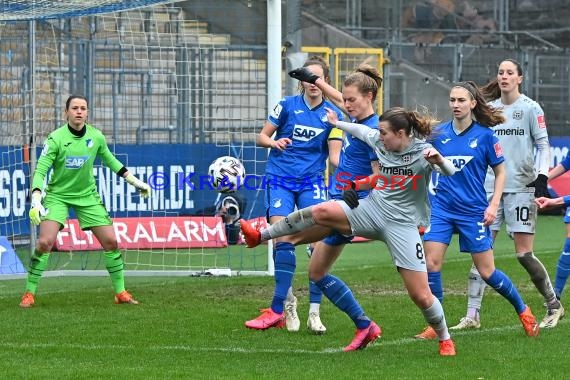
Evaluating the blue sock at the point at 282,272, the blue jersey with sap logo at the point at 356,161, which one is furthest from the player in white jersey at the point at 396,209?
Answer: the blue sock at the point at 282,272

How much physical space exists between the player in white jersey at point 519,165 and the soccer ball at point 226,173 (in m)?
3.26

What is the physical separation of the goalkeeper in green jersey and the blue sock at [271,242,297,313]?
2.18 metres

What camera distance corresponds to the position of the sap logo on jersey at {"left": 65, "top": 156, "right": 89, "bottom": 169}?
11750 mm

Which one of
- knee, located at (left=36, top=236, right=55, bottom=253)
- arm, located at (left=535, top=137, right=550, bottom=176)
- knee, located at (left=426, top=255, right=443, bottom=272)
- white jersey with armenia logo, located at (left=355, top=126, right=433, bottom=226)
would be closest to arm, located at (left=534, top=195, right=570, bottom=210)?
arm, located at (left=535, top=137, right=550, bottom=176)

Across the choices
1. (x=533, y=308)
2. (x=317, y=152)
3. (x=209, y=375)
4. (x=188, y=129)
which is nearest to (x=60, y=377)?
(x=209, y=375)

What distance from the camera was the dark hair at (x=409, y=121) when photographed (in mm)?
8328

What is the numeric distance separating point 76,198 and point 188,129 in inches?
184

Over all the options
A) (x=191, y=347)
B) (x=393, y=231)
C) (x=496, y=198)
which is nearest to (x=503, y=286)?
(x=496, y=198)

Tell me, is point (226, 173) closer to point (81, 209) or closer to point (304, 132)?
point (81, 209)

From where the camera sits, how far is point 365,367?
823 cm

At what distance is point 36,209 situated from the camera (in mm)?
10852

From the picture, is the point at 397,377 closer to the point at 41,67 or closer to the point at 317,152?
the point at 317,152

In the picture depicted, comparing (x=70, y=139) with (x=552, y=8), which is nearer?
(x=70, y=139)

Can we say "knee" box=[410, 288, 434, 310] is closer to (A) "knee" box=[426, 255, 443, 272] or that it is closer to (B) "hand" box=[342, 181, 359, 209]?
(B) "hand" box=[342, 181, 359, 209]
